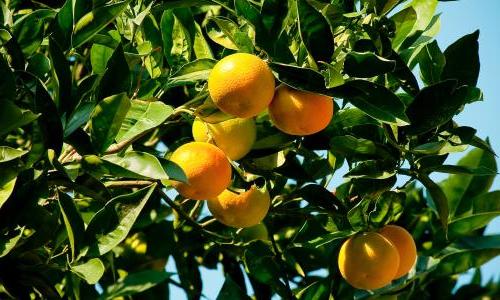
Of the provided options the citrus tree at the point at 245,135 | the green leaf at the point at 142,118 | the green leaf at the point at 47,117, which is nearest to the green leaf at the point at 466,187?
the citrus tree at the point at 245,135

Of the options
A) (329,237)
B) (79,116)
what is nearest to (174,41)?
(79,116)

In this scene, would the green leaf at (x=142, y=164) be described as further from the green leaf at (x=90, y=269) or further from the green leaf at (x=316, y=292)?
the green leaf at (x=316, y=292)


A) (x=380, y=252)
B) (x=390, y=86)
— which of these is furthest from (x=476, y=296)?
(x=390, y=86)

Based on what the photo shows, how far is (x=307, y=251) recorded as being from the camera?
2312 mm

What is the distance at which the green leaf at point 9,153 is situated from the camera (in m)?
1.42

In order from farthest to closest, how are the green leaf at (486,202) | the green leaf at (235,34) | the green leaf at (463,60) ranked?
the green leaf at (486,202), the green leaf at (463,60), the green leaf at (235,34)

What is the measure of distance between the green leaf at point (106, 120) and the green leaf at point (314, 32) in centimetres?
31

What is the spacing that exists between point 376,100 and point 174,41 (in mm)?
521

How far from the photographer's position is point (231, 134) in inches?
64.9

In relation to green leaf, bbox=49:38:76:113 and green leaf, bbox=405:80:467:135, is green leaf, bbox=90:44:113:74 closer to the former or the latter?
green leaf, bbox=49:38:76:113

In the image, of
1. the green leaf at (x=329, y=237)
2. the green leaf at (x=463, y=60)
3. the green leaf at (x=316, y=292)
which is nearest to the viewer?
the green leaf at (x=463, y=60)

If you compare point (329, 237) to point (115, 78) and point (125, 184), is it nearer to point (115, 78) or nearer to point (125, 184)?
point (125, 184)

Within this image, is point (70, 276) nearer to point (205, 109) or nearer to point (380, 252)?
point (205, 109)

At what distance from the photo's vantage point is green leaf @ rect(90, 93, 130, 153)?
4.74 ft
